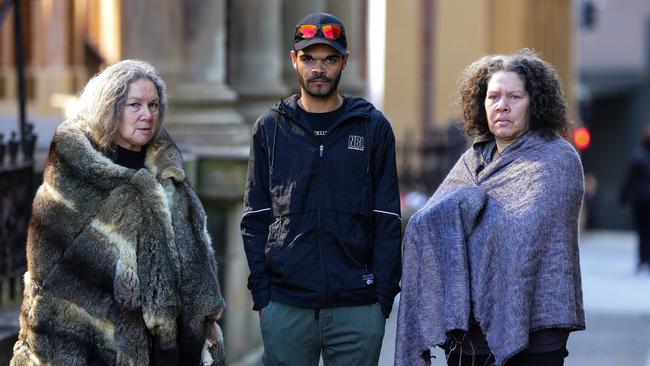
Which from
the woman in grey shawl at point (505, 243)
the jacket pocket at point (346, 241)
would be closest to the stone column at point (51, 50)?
the jacket pocket at point (346, 241)

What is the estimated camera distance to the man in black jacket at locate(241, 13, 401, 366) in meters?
5.43

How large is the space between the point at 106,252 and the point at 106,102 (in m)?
0.55

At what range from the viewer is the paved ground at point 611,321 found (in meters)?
11.1

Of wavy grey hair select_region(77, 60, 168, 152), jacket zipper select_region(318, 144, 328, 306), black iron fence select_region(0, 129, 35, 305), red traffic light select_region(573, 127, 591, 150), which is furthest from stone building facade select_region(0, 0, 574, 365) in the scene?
red traffic light select_region(573, 127, 591, 150)

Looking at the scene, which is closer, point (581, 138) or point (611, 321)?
point (611, 321)

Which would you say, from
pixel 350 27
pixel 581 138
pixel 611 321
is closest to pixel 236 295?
pixel 350 27

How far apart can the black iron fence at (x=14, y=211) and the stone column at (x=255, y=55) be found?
3.29 metres

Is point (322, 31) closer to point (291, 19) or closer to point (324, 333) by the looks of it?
point (324, 333)

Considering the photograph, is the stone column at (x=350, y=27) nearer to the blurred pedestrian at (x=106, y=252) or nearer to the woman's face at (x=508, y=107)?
the woman's face at (x=508, y=107)

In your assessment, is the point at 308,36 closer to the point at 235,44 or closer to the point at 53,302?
the point at 53,302

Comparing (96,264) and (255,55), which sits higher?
(255,55)

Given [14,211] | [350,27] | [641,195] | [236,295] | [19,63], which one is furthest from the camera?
[641,195]

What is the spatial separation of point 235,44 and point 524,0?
17.6 meters

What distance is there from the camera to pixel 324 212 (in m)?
5.43
